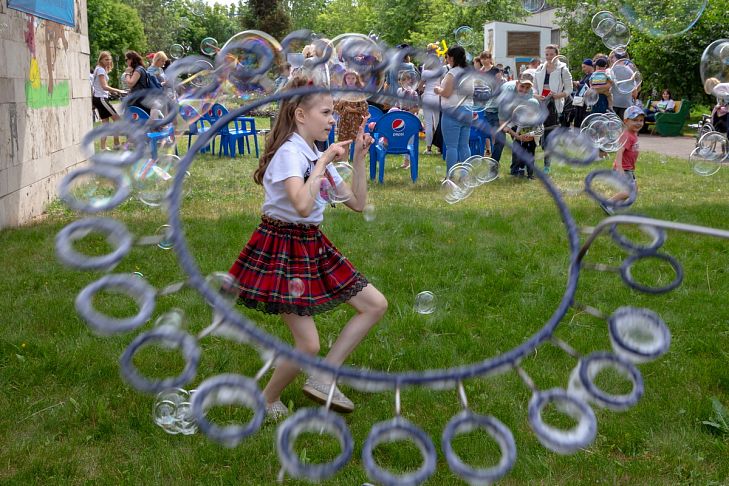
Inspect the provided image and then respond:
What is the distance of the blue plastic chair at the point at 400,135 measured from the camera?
398 inches

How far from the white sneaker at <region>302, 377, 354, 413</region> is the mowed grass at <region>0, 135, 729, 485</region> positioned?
0.26ft

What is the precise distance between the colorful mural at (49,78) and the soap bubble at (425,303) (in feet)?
15.8

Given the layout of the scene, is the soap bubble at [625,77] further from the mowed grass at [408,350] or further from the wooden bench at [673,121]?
the wooden bench at [673,121]

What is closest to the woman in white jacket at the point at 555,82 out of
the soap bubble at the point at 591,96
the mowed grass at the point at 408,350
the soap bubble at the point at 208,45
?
the soap bubble at the point at 591,96

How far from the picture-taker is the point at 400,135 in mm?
10266

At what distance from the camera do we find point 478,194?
9.05 m

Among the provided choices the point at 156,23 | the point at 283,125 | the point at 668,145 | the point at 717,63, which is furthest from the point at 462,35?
the point at 156,23

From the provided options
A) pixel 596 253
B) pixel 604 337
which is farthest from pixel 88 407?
pixel 596 253

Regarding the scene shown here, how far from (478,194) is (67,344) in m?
5.73

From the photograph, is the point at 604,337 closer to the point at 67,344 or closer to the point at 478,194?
the point at 67,344

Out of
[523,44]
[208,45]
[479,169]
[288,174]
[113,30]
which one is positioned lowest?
[479,169]

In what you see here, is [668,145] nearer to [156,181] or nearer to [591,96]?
[591,96]

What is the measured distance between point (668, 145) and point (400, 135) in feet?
29.8

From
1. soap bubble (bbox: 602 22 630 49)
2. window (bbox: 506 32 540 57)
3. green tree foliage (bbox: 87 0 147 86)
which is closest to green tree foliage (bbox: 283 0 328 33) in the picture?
green tree foliage (bbox: 87 0 147 86)
